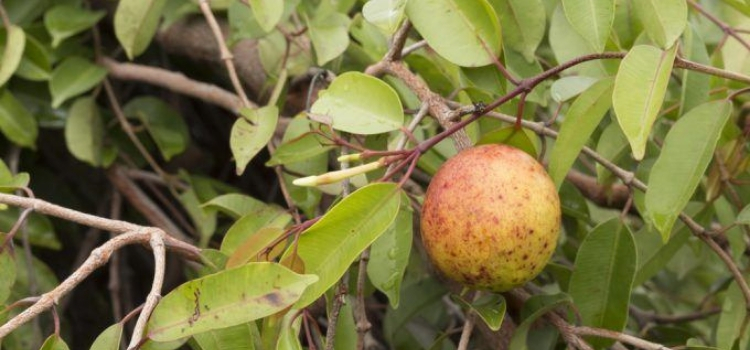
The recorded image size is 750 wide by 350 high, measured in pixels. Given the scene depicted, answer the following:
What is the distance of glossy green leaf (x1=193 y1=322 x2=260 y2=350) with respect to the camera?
1001mm

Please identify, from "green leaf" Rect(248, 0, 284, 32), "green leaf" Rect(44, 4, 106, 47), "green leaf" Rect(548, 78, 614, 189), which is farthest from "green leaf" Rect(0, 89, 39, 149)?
"green leaf" Rect(548, 78, 614, 189)

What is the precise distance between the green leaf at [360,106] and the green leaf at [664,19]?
250 millimetres

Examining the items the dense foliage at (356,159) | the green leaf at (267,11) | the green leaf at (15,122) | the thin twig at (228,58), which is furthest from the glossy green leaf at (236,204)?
the green leaf at (15,122)

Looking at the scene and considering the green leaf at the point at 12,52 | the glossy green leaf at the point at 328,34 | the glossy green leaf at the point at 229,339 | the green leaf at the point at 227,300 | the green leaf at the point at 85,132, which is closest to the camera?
the green leaf at the point at 227,300

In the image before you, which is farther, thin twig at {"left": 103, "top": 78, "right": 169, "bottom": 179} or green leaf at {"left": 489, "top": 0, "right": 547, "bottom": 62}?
thin twig at {"left": 103, "top": 78, "right": 169, "bottom": 179}

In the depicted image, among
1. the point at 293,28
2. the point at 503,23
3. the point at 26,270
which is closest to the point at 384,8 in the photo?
the point at 503,23

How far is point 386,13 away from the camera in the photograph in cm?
102

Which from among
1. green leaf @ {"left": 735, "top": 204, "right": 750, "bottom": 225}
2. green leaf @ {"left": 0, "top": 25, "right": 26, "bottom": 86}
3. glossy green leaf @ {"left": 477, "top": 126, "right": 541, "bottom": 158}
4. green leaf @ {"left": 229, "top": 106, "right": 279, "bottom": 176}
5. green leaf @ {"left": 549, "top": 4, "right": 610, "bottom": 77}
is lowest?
green leaf @ {"left": 0, "top": 25, "right": 26, "bottom": 86}

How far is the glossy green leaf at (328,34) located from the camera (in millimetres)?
1377

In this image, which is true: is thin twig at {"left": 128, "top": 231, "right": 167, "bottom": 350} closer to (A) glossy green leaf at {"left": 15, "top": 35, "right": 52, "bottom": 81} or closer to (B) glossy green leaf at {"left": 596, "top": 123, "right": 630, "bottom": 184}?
(B) glossy green leaf at {"left": 596, "top": 123, "right": 630, "bottom": 184}

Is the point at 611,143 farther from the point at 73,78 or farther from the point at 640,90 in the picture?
the point at 73,78

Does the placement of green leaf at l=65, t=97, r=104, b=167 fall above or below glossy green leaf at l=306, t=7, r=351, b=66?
below

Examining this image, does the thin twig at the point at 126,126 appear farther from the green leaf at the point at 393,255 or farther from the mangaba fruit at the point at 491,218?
the mangaba fruit at the point at 491,218

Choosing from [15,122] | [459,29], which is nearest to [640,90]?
[459,29]
